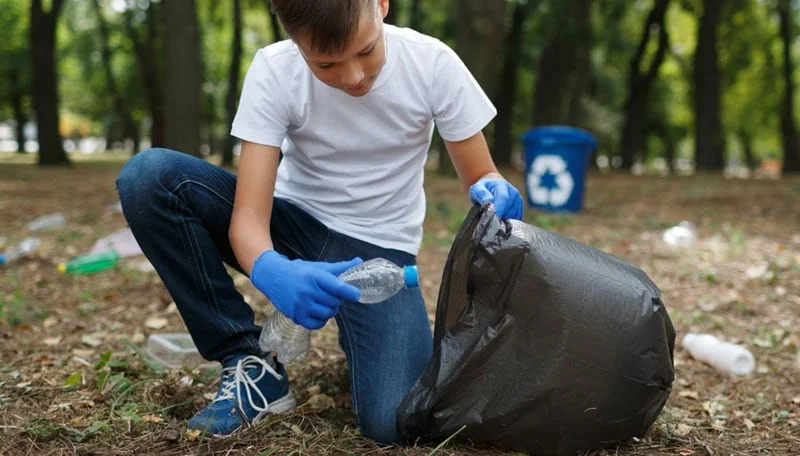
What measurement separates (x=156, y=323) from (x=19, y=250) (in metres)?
1.93

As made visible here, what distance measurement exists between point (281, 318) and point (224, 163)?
42.9 ft

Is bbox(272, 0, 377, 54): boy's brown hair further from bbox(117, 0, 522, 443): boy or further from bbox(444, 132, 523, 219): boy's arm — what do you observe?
bbox(444, 132, 523, 219): boy's arm

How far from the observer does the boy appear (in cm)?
194

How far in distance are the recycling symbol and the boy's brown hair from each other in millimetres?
4887

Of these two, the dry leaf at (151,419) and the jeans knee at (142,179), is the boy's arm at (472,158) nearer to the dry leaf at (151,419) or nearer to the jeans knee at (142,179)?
the jeans knee at (142,179)

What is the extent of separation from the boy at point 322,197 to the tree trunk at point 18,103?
2340cm

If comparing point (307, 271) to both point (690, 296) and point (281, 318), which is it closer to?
point (281, 318)

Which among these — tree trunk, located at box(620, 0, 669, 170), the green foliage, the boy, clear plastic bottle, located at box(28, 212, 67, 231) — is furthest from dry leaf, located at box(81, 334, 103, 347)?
tree trunk, located at box(620, 0, 669, 170)

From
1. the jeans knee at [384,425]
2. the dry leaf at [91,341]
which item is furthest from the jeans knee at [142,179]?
the dry leaf at [91,341]

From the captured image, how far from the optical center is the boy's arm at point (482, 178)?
1.86 meters

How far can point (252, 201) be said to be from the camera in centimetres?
194

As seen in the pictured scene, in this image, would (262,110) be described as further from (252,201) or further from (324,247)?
(324,247)

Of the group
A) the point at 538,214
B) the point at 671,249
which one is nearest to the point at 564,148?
the point at 538,214

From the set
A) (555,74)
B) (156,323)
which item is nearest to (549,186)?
(156,323)
